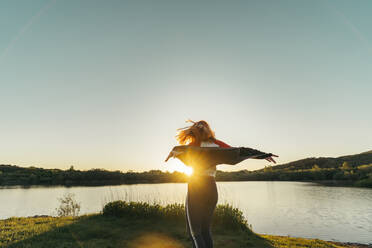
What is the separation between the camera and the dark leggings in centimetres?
324

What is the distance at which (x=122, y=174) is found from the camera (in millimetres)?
75688

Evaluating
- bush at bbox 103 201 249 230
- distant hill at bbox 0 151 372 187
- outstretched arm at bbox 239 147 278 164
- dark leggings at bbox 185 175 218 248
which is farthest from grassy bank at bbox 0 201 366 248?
distant hill at bbox 0 151 372 187

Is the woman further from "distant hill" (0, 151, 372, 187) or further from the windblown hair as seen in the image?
"distant hill" (0, 151, 372, 187)

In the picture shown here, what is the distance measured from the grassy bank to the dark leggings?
4.07 m

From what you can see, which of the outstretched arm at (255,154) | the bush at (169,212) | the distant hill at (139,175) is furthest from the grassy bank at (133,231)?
the distant hill at (139,175)

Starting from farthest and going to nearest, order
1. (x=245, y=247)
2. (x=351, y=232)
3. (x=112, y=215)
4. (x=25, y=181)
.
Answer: (x=25, y=181) < (x=351, y=232) < (x=112, y=215) < (x=245, y=247)

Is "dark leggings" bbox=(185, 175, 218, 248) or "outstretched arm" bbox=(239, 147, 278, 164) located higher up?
"outstretched arm" bbox=(239, 147, 278, 164)

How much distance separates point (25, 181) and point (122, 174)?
27.6 m

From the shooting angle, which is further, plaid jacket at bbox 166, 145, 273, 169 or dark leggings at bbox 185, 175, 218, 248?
plaid jacket at bbox 166, 145, 273, 169

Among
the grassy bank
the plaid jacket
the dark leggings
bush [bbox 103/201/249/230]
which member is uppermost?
the plaid jacket

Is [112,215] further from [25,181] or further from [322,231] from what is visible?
[25,181]

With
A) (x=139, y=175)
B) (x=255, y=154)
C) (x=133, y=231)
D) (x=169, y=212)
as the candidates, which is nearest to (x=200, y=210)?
(x=255, y=154)

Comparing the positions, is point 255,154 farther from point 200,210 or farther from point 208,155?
point 200,210

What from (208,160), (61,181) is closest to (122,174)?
(61,181)
